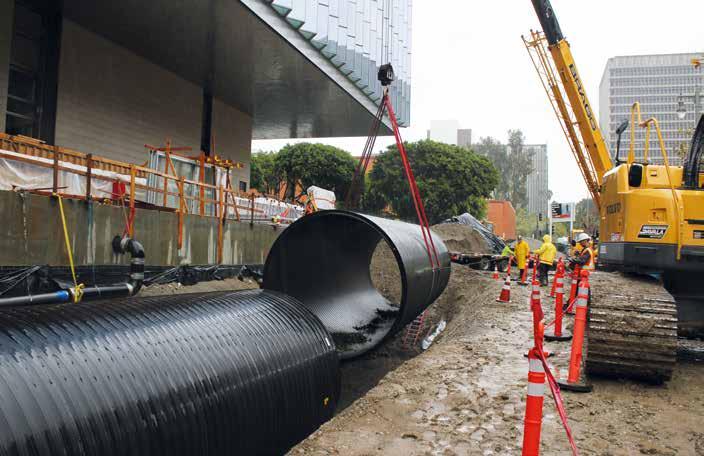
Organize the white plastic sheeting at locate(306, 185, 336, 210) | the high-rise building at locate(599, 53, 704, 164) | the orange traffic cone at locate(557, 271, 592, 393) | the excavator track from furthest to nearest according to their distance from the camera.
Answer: the white plastic sheeting at locate(306, 185, 336, 210)
the high-rise building at locate(599, 53, 704, 164)
the orange traffic cone at locate(557, 271, 592, 393)
the excavator track

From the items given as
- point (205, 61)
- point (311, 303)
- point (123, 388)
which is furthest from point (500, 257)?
point (123, 388)

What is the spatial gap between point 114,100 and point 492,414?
1641 cm

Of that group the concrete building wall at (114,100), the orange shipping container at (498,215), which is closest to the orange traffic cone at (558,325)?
the concrete building wall at (114,100)

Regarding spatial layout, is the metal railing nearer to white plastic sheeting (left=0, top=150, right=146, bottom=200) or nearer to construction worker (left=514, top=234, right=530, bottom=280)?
white plastic sheeting (left=0, top=150, right=146, bottom=200)

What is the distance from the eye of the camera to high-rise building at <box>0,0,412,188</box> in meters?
14.7

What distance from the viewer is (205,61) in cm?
1861

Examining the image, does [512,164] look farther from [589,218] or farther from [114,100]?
[114,100]

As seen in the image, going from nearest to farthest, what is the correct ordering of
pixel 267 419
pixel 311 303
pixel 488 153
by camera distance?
pixel 267 419, pixel 311 303, pixel 488 153

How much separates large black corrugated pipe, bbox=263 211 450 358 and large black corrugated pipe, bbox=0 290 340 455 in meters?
2.63

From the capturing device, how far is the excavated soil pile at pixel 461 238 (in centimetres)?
2200

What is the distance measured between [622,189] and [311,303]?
5.84 m

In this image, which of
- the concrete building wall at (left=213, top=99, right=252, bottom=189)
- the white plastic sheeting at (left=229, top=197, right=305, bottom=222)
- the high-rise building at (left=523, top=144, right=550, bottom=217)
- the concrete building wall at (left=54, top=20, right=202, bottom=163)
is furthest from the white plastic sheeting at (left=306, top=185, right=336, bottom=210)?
the high-rise building at (left=523, top=144, right=550, bottom=217)

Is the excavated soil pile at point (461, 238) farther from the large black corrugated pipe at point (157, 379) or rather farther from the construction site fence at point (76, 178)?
the large black corrugated pipe at point (157, 379)

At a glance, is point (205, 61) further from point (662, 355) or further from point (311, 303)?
point (662, 355)
